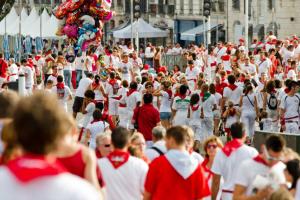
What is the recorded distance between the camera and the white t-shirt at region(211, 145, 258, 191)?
1254cm

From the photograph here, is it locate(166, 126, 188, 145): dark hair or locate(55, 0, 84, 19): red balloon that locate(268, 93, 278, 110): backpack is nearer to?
locate(166, 126, 188, 145): dark hair

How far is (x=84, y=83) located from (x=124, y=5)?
67.3 meters

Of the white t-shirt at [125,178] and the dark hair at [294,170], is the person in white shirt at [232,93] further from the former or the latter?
the dark hair at [294,170]

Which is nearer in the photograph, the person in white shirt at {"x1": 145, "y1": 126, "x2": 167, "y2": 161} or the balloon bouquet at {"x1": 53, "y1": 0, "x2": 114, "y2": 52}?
the person in white shirt at {"x1": 145, "y1": 126, "x2": 167, "y2": 161}

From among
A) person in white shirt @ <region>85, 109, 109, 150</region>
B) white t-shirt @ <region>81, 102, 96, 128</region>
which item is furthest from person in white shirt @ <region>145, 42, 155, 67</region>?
person in white shirt @ <region>85, 109, 109, 150</region>

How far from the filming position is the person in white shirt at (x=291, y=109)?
2395 cm

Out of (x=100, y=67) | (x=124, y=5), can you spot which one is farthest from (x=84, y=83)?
(x=124, y=5)

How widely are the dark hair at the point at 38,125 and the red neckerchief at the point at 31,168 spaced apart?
65 millimetres

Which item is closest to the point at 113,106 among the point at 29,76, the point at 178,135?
the point at 29,76

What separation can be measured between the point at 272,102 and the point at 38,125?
19373 millimetres

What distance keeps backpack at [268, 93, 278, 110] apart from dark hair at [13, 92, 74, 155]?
62.7 ft

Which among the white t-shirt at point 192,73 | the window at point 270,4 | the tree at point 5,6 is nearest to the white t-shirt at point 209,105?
the white t-shirt at point 192,73

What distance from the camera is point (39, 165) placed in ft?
19.1

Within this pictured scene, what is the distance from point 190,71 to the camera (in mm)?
37031
